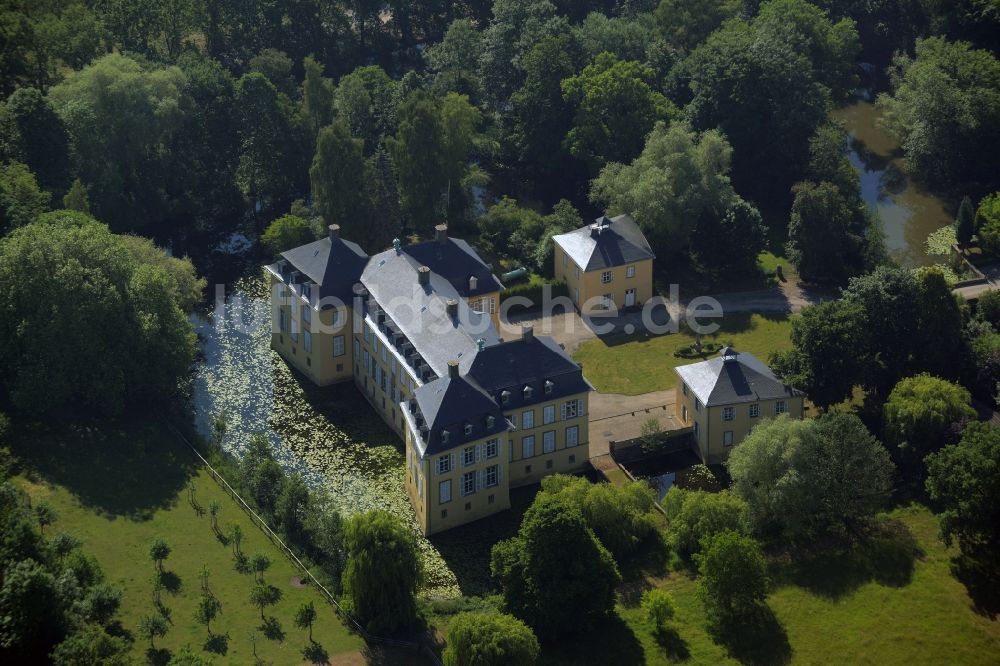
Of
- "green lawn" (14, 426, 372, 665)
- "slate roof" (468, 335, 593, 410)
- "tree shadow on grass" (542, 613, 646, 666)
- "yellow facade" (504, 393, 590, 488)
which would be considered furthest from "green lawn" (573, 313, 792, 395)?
"green lawn" (14, 426, 372, 665)

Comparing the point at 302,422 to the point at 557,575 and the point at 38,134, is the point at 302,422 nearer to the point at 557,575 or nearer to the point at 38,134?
the point at 557,575

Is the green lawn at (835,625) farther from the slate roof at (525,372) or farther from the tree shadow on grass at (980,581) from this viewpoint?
the slate roof at (525,372)

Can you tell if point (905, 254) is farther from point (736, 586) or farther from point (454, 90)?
point (736, 586)

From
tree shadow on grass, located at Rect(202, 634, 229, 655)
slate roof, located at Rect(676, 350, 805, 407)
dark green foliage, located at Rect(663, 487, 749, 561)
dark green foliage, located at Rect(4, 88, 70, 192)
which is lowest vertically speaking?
tree shadow on grass, located at Rect(202, 634, 229, 655)

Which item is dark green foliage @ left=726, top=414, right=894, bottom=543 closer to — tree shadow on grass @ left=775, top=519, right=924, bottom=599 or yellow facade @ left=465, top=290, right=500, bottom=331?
tree shadow on grass @ left=775, top=519, right=924, bottom=599

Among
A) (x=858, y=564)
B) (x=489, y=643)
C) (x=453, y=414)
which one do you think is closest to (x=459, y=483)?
(x=453, y=414)
